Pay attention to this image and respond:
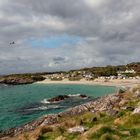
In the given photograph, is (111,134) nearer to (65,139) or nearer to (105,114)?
(65,139)

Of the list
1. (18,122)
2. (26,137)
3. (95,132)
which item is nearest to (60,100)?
(18,122)

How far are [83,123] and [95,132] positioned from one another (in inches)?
370

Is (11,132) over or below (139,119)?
below

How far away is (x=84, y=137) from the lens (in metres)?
26.0

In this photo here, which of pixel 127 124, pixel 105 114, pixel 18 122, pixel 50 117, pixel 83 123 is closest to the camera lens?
pixel 127 124

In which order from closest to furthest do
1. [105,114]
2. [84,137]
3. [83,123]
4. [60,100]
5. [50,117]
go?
[84,137], [83,123], [105,114], [50,117], [60,100]

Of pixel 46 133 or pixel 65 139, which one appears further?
pixel 46 133

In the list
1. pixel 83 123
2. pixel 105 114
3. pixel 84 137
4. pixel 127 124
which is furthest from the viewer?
pixel 105 114

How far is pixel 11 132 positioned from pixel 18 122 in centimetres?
1406

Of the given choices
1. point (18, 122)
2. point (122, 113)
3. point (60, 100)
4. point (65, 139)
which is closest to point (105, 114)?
point (122, 113)

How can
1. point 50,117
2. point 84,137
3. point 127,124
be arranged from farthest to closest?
point 50,117 < point 127,124 < point 84,137

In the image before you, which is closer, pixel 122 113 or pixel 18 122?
pixel 122 113

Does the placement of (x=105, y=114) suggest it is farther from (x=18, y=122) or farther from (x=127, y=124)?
(x=18, y=122)

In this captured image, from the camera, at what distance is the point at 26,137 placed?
3316 centimetres
